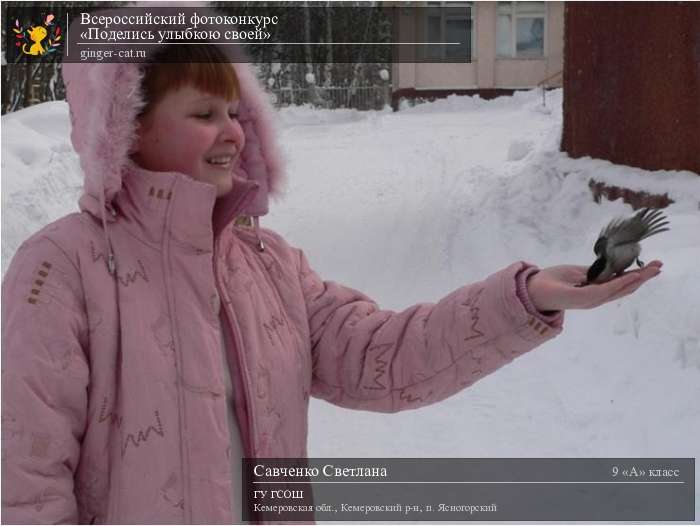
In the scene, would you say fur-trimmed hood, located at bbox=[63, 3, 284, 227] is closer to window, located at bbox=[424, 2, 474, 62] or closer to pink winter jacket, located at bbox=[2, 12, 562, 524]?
pink winter jacket, located at bbox=[2, 12, 562, 524]

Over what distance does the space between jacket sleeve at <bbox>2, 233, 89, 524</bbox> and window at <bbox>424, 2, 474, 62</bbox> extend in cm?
139

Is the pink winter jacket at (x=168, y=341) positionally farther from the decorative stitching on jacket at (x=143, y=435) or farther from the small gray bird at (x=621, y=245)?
the small gray bird at (x=621, y=245)

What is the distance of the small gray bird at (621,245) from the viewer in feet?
5.15

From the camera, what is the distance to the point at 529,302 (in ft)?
5.40

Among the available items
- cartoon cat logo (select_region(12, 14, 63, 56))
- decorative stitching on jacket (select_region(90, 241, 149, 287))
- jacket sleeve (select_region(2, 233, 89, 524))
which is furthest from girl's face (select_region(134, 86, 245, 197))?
cartoon cat logo (select_region(12, 14, 63, 56))

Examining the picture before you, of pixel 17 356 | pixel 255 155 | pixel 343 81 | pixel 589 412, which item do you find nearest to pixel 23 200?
pixel 343 81

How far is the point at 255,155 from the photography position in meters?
1.93

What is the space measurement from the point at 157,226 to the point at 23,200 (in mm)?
5684

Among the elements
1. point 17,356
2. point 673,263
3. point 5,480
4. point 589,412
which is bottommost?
point 589,412

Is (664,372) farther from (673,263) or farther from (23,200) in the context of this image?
(23,200)

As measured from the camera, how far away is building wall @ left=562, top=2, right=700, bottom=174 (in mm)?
5031

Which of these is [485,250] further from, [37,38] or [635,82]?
[37,38]

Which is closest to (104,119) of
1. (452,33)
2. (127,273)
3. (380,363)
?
(127,273)

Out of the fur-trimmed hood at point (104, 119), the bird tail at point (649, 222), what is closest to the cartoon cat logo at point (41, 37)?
the fur-trimmed hood at point (104, 119)
